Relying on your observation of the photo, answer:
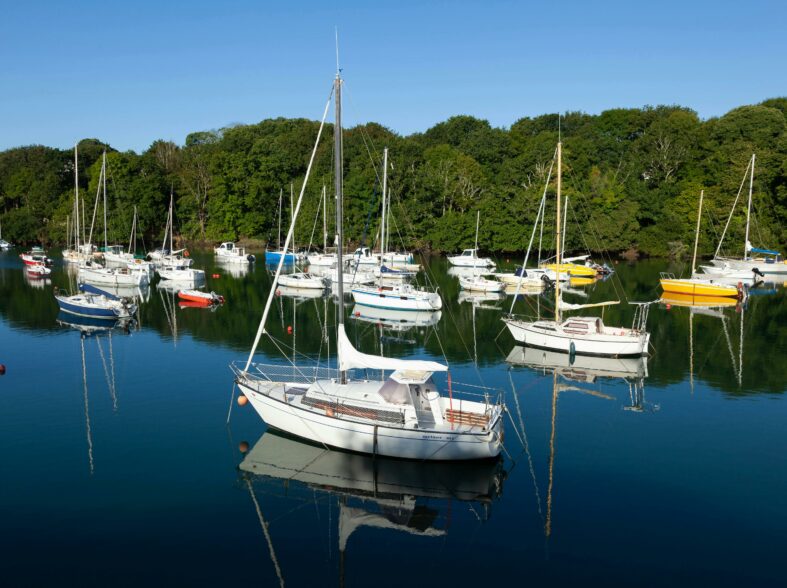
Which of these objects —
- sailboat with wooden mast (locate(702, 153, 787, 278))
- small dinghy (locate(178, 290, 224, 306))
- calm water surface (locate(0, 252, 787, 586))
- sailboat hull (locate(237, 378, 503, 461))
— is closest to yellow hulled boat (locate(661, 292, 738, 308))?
sailboat with wooden mast (locate(702, 153, 787, 278))

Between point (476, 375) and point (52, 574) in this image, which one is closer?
point (52, 574)

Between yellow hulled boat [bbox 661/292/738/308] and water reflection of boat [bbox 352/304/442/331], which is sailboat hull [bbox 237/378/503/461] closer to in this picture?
water reflection of boat [bbox 352/304/442/331]

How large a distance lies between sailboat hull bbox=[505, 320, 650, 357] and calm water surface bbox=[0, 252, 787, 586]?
1.35 metres

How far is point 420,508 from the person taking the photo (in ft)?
69.9

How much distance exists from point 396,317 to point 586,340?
2000 centimetres

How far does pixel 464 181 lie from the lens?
118 m

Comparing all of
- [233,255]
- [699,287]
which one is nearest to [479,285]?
[699,287]

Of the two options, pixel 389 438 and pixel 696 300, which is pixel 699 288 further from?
pixel 389 438

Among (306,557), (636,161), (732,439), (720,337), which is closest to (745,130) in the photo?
(636,161)

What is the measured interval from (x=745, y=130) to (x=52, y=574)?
119667mm

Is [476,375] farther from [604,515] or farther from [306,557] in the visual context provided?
[306,557]

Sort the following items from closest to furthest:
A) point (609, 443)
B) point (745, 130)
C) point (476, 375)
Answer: point (609, 443), point (476, 375), point (745, 130)

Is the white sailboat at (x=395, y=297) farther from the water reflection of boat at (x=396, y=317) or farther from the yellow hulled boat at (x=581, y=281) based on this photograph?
the yellow hulled boat at (x=581, y=281)

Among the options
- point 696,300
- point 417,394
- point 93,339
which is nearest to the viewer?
point 417,394
